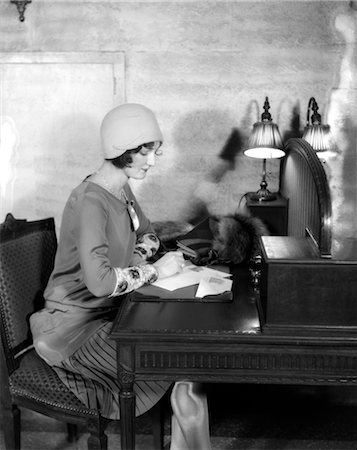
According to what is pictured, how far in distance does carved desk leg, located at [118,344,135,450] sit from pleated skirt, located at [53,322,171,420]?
11 cm

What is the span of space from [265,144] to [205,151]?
59 cm

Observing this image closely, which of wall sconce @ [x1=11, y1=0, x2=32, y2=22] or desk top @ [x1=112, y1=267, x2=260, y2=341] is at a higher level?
wall sconce @ [x1=11, y1=0, x2=32, y2=22]

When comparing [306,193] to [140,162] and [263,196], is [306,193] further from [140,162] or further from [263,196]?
[263,196]

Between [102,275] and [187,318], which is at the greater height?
[102,275]

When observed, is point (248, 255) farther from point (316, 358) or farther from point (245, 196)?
point (245, 196)

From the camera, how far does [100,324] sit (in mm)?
2412

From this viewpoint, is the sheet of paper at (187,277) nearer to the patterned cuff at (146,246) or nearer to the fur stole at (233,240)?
the fur stole at (233,240)

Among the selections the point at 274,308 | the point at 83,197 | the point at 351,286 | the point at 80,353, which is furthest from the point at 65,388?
the point at 351,286

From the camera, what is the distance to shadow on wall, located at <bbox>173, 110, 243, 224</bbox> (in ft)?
12.9

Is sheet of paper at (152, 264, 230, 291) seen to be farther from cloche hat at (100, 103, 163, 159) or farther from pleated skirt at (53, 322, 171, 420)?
cloche hat at (100, 103, 163, 159)

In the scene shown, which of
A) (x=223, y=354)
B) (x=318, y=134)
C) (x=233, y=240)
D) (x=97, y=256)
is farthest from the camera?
(x=318, y=134)

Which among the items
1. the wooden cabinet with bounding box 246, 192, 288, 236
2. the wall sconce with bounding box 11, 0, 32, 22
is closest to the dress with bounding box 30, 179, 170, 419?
the wooden cabinet with bounding box 246, 192, 288, 236

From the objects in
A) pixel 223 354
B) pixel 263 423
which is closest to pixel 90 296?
pixel 223 354

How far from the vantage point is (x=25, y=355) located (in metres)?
2.54
